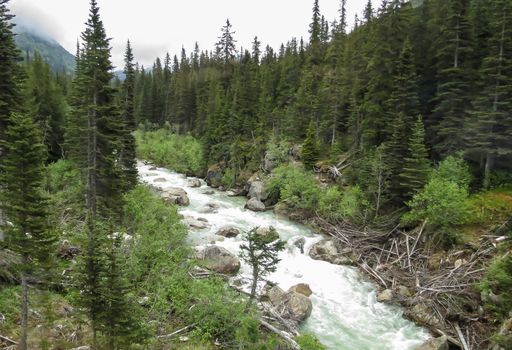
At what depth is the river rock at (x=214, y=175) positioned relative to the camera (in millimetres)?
54347

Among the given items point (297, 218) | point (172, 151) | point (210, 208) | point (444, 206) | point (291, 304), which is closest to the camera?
point (291, 304)

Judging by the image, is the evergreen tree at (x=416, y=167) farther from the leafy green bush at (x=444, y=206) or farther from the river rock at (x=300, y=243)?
the river rock at (x=300, y=243)

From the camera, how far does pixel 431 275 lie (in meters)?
21.7

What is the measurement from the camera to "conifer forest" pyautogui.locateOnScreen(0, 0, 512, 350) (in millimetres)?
12484

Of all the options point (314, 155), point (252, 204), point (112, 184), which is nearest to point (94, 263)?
point (112, 184)

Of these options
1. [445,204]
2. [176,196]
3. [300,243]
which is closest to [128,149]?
[176,196]

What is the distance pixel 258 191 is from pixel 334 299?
76.1ft

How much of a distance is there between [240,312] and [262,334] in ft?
4.63

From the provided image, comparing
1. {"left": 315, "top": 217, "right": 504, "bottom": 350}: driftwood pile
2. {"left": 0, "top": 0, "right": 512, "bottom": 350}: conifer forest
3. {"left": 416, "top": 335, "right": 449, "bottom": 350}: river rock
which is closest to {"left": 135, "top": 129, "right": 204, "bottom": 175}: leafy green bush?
{"left": 0, "top": 0, "right": 512, "bottom": 350}: conifer forest

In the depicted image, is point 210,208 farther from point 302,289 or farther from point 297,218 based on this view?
point 302,289

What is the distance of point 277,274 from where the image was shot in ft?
76.6

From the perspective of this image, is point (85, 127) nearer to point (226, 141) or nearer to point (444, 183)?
point (444, 183)

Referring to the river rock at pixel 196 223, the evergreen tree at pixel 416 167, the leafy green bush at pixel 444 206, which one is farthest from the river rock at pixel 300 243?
the evergreen tree at pixel 416 167

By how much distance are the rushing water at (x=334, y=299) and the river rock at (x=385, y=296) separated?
359mm
